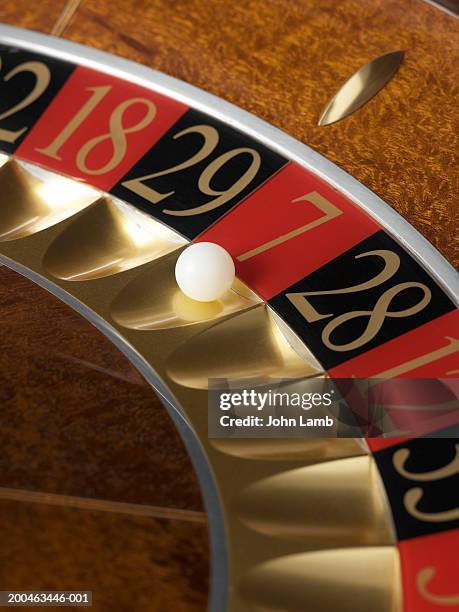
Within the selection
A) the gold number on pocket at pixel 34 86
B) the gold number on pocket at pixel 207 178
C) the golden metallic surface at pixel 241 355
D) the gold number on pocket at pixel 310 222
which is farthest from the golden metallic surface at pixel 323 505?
the gold number on pocket at pixel 34 86

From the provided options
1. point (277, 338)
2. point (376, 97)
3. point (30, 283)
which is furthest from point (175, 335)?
point (376, 97)

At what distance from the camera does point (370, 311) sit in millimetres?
1523

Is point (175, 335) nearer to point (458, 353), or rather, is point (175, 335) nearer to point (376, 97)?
point (458, 353)

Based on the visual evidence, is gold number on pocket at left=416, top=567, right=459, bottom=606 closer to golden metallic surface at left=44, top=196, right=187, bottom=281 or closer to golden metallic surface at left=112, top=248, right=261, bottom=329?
golden metallic surface at left=112, top=248, right=261, bottom=329

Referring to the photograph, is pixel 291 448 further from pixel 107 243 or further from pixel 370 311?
pixel 107 243

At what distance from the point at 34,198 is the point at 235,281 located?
46cm

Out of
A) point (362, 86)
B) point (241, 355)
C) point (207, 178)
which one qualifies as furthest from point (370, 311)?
point (362, 86)

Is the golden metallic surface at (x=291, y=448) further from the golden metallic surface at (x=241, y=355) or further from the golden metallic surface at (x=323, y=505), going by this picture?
the golden metallic surface at (x=241, y=355)

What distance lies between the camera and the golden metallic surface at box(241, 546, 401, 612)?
115cm

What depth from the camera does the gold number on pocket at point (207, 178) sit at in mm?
1717

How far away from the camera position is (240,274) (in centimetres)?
160

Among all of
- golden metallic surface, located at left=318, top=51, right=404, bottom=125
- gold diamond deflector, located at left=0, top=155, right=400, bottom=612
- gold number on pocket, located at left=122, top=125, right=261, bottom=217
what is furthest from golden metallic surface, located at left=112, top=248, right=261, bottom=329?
golden metallic surface, located at left=318, top=51, right=404, bottom=125

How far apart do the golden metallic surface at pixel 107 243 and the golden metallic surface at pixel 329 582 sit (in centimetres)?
65

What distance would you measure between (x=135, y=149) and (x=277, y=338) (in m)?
0.57
